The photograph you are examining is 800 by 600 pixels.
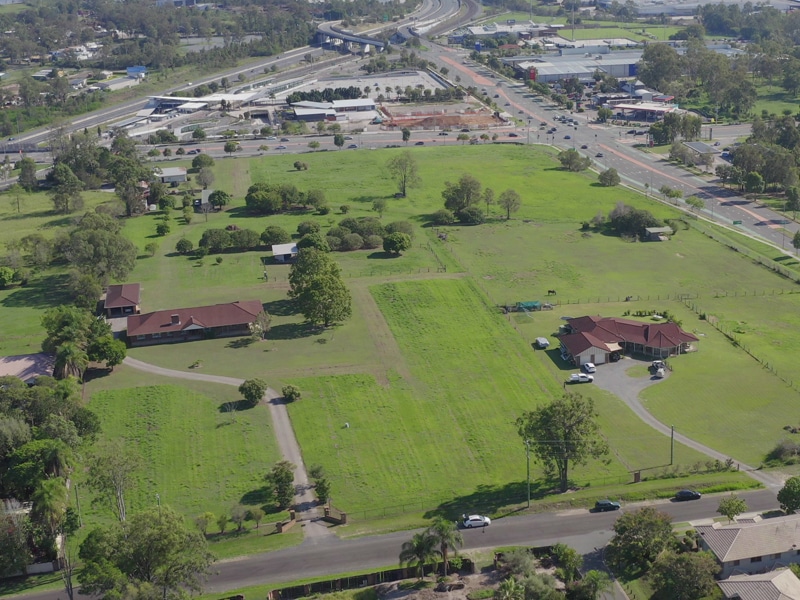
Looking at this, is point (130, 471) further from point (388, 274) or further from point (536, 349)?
point (388, 274)

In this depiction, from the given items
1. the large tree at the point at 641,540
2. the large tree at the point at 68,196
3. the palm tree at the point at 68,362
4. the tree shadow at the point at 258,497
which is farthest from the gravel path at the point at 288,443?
the large tree at the point at 68,196

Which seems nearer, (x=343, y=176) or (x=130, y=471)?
(x=130, y=471)

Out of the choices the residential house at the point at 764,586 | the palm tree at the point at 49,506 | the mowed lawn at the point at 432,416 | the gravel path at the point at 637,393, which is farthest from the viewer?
the mowed lawn at the point at 432,416

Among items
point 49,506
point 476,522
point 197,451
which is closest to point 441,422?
point 476,522

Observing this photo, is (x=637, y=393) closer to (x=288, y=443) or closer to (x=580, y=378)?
(x=580, y=378)

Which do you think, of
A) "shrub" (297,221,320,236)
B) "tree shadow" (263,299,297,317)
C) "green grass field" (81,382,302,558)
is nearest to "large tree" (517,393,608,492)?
"green grass field" (81,382,302,558)

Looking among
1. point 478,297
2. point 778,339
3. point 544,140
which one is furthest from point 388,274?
point 544,140

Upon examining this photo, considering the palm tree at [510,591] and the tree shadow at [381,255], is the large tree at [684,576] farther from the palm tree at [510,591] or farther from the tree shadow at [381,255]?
the tree shadow at [381,255]
